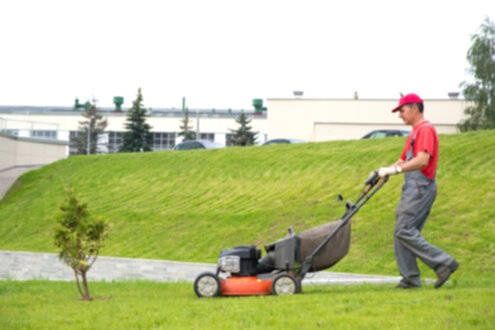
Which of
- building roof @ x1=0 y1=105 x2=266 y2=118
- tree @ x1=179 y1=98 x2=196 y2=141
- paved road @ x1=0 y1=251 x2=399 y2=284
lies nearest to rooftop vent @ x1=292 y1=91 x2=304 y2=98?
tree @ x1=179 y1=98 x2=196 y2=141

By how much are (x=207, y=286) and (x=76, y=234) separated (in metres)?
1.98

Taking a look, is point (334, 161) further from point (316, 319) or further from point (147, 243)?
point (316, 319)

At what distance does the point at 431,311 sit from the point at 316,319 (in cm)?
97

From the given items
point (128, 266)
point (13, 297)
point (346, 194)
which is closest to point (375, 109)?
point (346, 194)

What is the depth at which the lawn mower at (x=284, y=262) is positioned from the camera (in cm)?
1065

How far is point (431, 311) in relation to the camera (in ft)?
27.6

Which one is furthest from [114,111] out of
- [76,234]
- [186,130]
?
[76,234]

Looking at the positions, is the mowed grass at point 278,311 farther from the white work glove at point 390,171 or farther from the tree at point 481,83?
the tree at point 481,83

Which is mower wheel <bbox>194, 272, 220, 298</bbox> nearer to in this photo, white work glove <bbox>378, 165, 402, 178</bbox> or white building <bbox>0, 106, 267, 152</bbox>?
white work glove <bbox>378, 165, 402, 178</bbox>

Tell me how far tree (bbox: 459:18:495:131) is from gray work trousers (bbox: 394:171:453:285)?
52.9 m

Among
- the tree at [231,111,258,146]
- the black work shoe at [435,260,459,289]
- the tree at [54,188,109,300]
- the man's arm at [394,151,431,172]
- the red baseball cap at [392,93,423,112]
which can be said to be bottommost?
the black work shoe at [435,260,459,289]

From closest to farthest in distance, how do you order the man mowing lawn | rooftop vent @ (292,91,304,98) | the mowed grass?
the mowed grass
the man mowing lawn
rooftop vent @ (292,91,304,98)

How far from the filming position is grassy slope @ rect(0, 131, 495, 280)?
20.8m

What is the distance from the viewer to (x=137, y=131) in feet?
239
